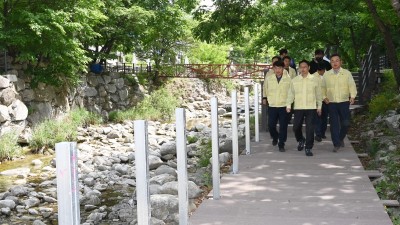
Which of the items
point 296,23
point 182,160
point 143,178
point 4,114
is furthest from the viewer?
point 296,23

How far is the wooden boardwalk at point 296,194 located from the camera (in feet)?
16.4

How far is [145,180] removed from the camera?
11.8ft

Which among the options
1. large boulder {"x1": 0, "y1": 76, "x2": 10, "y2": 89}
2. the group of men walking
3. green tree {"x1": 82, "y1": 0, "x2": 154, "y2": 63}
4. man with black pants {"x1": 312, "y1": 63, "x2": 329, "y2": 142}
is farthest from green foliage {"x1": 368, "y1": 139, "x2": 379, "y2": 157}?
green tree {"x1": 82, "y1": 0, "x2": 154, "y2": 63}

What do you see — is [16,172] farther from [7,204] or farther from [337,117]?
[337,117]

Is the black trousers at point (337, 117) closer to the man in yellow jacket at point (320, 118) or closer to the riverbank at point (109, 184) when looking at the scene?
the man in yellow jacket at point (320, 118)

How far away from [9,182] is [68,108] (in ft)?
28.0

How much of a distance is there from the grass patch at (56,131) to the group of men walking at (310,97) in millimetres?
8555

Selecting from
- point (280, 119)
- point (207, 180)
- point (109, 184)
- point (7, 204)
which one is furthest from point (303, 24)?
point (7, 204)

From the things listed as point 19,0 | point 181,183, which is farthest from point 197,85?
point 181,183

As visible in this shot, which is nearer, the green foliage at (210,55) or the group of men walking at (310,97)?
the group of men walking at (310,97)

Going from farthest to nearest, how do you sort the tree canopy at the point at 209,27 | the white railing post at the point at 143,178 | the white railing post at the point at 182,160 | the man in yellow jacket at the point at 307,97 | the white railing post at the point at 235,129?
1. the tree canopy at the point at 209,27
2. the man in yellow jacket at the point at 307,97
3. the white railing post at the point at 235,129
4. the white railing post at the point at 182,160
5. the white railing post at the point at 143,178

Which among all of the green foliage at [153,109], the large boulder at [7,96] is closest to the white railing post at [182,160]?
the large boulder at [7,96]

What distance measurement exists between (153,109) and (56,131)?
343 inches

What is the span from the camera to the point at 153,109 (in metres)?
24.8
